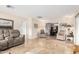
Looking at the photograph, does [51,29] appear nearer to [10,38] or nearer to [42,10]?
[42,10]

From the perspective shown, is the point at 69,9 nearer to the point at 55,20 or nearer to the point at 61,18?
the point at 61,18

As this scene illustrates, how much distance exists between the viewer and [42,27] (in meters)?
1.85

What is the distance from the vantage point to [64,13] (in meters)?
1.76

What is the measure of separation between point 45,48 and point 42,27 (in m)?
0.44

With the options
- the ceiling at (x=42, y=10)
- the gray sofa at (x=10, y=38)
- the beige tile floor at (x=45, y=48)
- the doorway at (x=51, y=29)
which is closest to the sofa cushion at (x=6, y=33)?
the gray sofa at (x=10, y=38)

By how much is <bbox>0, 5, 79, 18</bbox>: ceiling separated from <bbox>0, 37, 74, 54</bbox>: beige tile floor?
52 centimetres

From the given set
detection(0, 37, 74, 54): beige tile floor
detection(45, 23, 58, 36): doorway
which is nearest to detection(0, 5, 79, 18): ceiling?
detection(45, 23, 58, 36): doorway

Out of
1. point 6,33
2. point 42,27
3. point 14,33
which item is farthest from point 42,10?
point 6,33

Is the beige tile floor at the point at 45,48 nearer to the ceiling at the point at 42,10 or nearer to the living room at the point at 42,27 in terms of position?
the living room at the point at 42,27

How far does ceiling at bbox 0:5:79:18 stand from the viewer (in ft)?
5.55

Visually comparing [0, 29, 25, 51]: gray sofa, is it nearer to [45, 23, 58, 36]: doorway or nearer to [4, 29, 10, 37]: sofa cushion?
[4, 29, 10, 37]: sofa cushion

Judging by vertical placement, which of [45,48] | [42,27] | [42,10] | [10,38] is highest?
[42,10]

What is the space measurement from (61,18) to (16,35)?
39.2 inches

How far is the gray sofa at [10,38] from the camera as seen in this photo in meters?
1.67
